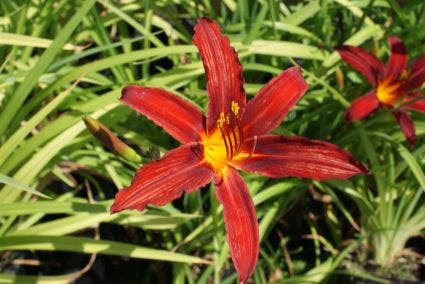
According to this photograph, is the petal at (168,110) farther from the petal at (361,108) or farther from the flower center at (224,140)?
the petal at (361,108)

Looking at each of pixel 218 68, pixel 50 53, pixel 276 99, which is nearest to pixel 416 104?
pixel 276 99

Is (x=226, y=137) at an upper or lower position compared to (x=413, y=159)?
upper

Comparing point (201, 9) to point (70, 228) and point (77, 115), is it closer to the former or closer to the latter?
point (77, 115)

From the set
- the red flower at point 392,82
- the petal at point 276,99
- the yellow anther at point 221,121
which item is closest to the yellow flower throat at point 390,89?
the red flower at point 392,82

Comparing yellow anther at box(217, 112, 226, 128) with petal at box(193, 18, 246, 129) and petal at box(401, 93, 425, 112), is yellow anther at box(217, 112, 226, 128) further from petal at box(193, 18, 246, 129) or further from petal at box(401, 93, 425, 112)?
petal at box(401, 93, 425, 112)

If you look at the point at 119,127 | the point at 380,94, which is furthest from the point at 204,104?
the point at 380,94
